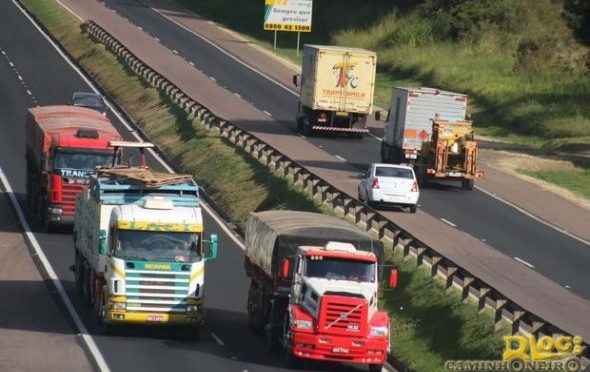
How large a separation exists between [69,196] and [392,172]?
490 inches

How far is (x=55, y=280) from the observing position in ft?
136

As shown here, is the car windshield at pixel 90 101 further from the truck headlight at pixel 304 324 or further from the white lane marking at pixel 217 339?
the truck headlight at pixel 304 324

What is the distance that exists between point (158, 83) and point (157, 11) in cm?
4681

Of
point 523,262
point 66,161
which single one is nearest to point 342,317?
point 523,262

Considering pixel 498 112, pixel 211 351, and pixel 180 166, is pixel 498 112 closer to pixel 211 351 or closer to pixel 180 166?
pixel 180 166

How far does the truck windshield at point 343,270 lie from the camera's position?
102 ft

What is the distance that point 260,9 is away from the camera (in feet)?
425

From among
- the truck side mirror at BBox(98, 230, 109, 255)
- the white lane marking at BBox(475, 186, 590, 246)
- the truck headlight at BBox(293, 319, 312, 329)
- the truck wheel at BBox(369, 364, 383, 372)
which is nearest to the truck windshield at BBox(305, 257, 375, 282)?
the truck headlight at BBox(293, 319, 312, 329)

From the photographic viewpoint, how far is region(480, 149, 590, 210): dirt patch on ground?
2530 inches

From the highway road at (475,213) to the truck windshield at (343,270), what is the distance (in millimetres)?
10887

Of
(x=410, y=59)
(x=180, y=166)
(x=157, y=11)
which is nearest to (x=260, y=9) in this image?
(x=157, y=11)

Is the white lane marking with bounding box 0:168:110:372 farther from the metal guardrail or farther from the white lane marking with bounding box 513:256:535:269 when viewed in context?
the white lane marking with bounding box 513:256:535:269

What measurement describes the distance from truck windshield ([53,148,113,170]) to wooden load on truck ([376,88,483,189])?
55.8ft

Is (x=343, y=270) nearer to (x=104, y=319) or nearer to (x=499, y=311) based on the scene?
(x=499, y=311)
